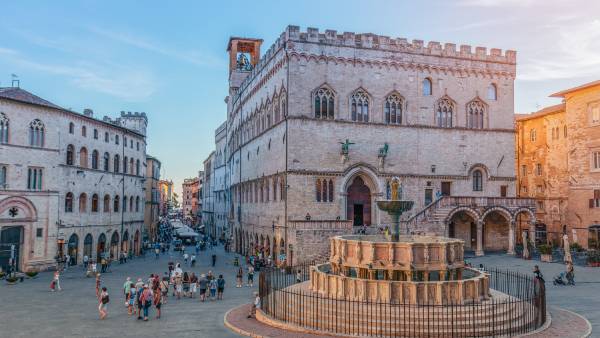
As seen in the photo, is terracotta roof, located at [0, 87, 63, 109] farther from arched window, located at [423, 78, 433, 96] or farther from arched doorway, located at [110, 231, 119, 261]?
arched window, located at [423, 78, 433, 96]

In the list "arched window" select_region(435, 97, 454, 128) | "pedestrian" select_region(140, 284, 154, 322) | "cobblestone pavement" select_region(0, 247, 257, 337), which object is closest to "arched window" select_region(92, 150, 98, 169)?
"cobblestone pavement" select_region(0, 247, 257, 337)

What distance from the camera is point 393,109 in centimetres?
4181

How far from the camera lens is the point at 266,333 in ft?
56.8

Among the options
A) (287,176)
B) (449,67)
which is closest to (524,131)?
(449,67)

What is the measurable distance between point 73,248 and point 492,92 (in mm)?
37203

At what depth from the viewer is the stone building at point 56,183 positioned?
36.8 m

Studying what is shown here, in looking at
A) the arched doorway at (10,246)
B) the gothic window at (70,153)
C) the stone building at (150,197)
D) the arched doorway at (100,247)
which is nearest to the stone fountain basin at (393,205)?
the arched doorway at (10,246)

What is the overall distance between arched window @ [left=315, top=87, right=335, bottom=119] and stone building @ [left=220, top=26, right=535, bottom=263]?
0.26 ft

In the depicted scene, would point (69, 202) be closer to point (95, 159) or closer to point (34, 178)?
point (34, 178)

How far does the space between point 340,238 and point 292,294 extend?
3.19m

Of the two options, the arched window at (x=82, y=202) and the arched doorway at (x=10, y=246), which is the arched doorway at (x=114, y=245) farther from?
the arched doorway at (x=10, y=246)

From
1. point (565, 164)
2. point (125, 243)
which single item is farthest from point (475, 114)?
point (125, 243)

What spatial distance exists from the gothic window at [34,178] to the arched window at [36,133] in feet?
6.09

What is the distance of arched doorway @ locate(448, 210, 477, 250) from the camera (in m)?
43.2
